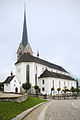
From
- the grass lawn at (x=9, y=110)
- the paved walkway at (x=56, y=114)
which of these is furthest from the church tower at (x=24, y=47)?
the grass lawn at (x=9, y=110)

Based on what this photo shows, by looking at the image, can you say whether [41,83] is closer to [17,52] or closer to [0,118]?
[17,52]

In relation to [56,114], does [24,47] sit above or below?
above

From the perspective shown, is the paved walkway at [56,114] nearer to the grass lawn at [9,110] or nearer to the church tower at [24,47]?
the grass lawn at [9,110]

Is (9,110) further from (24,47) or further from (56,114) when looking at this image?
(24,47)

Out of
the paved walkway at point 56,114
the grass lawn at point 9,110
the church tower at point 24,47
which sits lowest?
the paved walkway at point 56,114

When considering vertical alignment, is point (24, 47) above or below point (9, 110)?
above

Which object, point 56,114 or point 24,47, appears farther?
point 24,47

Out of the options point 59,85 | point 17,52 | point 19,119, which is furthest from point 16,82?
point 19,119

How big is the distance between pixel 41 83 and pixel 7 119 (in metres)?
52.8

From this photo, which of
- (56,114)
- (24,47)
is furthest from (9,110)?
(24,47)

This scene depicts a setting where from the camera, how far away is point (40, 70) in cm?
6531

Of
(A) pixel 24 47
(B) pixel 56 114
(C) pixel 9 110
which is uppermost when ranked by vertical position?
(A) pixel 24 47

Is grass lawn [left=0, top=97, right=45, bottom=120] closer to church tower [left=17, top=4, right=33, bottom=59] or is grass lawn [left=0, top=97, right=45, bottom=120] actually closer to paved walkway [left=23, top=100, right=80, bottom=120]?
paved walkway [left=23, top=100, right=80, bottom=120]

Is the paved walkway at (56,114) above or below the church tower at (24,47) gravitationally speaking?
below
